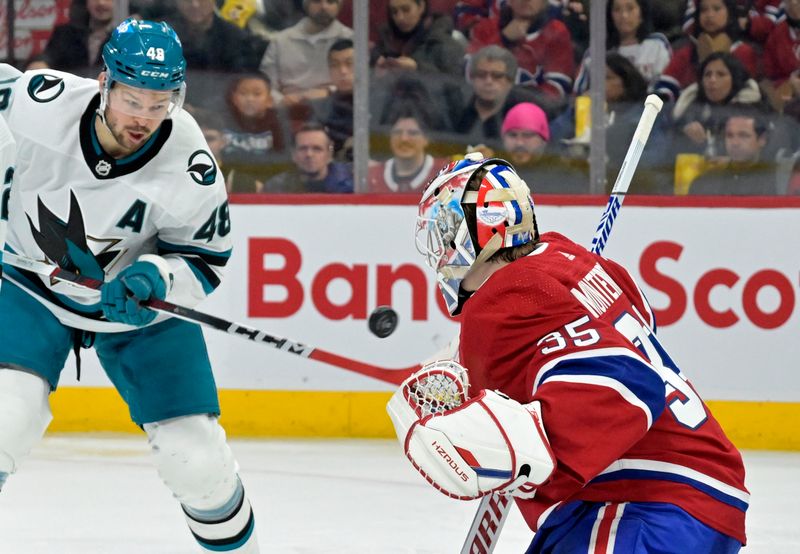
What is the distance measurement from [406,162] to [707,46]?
1.17 metres

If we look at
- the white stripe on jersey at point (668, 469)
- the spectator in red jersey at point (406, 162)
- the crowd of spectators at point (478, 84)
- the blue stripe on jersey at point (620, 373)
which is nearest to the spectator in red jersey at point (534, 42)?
the crowd of spectators at point (478, 84)

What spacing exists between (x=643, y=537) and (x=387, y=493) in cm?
236

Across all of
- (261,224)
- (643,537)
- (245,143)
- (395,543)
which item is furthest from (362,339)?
(643,537)

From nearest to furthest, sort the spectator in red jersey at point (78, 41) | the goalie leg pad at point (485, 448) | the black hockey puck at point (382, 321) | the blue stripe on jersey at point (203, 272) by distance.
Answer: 1. the goalie leg pad at point (485, 448)
2. the black hockey puck at point (382, 321)
3. the blue stripe on jersey at point (203, 272)
4. the spectator in red jersey at point (78, 41)

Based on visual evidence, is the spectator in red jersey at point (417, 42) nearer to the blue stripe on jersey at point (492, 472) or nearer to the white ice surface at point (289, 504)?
the white ice surface at point (289, 504)

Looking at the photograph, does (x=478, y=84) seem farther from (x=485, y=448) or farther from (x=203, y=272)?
(x=485, y=448)

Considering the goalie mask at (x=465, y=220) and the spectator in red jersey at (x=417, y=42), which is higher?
the spectator in red jersey at (x=417, y=42)

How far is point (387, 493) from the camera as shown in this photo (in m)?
3.83

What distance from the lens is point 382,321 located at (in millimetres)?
2355

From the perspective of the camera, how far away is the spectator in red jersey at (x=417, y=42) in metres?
4.86

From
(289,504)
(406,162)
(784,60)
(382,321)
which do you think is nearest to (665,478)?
(382,321)

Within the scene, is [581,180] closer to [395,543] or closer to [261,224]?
[261,224]

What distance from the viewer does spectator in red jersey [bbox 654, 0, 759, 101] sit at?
4.80 m

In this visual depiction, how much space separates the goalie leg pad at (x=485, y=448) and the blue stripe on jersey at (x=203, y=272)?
137 centimetres
